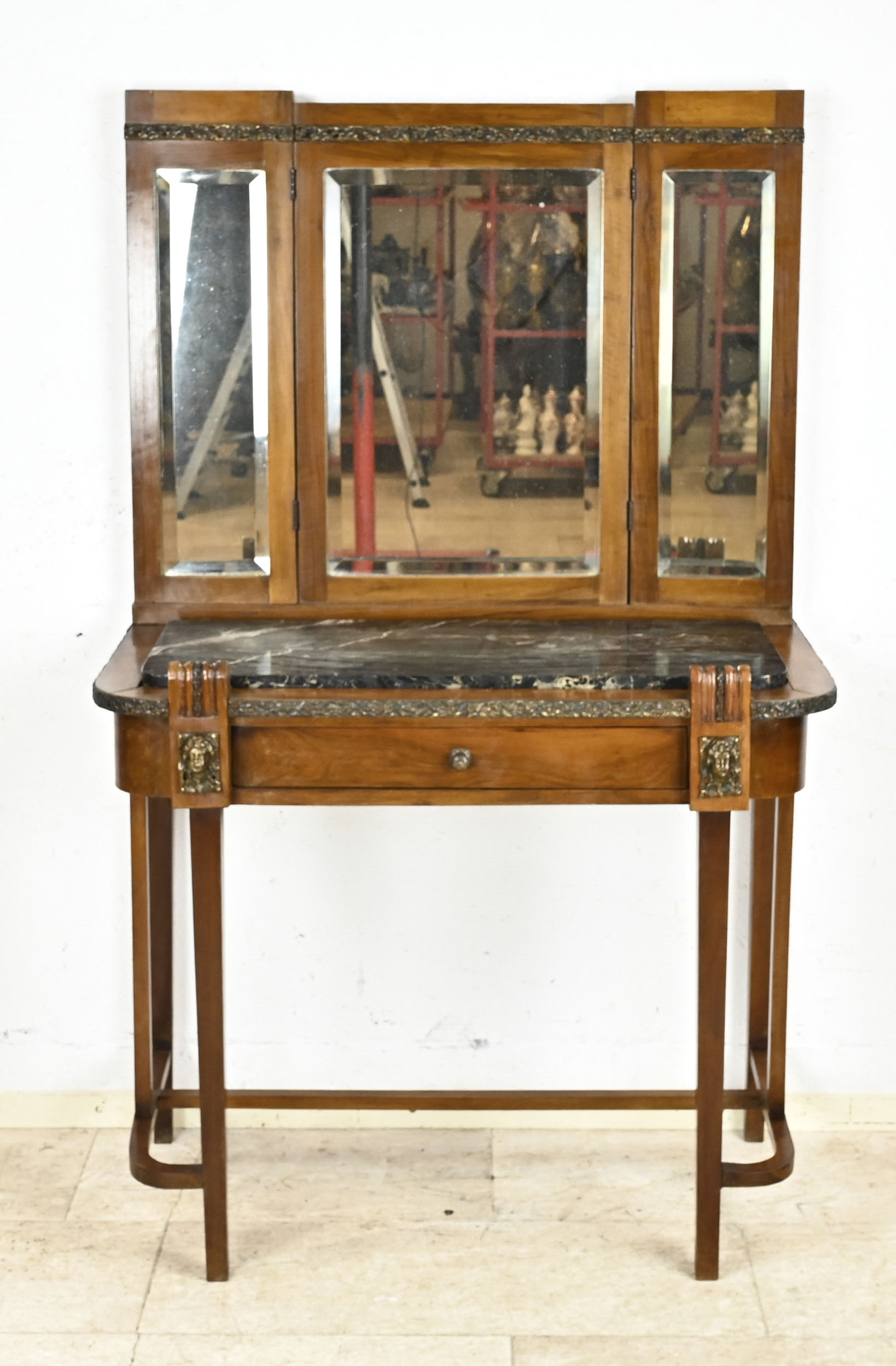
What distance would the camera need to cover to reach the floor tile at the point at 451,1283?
3139mm

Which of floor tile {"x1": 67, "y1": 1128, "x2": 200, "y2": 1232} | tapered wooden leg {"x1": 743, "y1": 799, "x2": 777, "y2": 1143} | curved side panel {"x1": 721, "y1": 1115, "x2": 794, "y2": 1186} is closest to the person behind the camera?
curved side panel {"x1": 721, "y1": 1115, "x2": 794, "y2": 1186}

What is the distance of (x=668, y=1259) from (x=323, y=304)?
6.40 ft

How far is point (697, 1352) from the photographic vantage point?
3053 mm

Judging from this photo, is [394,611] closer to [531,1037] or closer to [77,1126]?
[531,1037]

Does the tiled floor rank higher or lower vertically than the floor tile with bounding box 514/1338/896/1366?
higher

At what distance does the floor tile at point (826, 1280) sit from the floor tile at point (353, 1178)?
564 millimetres

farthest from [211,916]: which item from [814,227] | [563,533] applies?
[814,227]

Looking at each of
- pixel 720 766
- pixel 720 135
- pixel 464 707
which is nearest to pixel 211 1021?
pixel 464 707

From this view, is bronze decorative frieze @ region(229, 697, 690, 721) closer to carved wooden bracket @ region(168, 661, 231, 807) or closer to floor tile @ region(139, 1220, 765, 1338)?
carved wooden bracket @ region(168, 661, 231, 807)

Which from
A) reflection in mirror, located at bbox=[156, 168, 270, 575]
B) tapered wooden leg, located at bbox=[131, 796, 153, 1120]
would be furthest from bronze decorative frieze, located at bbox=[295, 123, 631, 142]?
tapered wooden leg, located at bbox=[131, 796, 153, 1120]

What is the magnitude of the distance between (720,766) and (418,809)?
2.92 ft

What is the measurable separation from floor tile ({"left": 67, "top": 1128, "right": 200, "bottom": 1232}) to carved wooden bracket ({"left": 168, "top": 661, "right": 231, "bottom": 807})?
3.26ft

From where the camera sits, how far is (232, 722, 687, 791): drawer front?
120 inches

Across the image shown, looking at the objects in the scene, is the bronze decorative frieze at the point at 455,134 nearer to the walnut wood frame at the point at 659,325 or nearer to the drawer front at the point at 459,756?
the walnut wood frame at the point at 659,325
